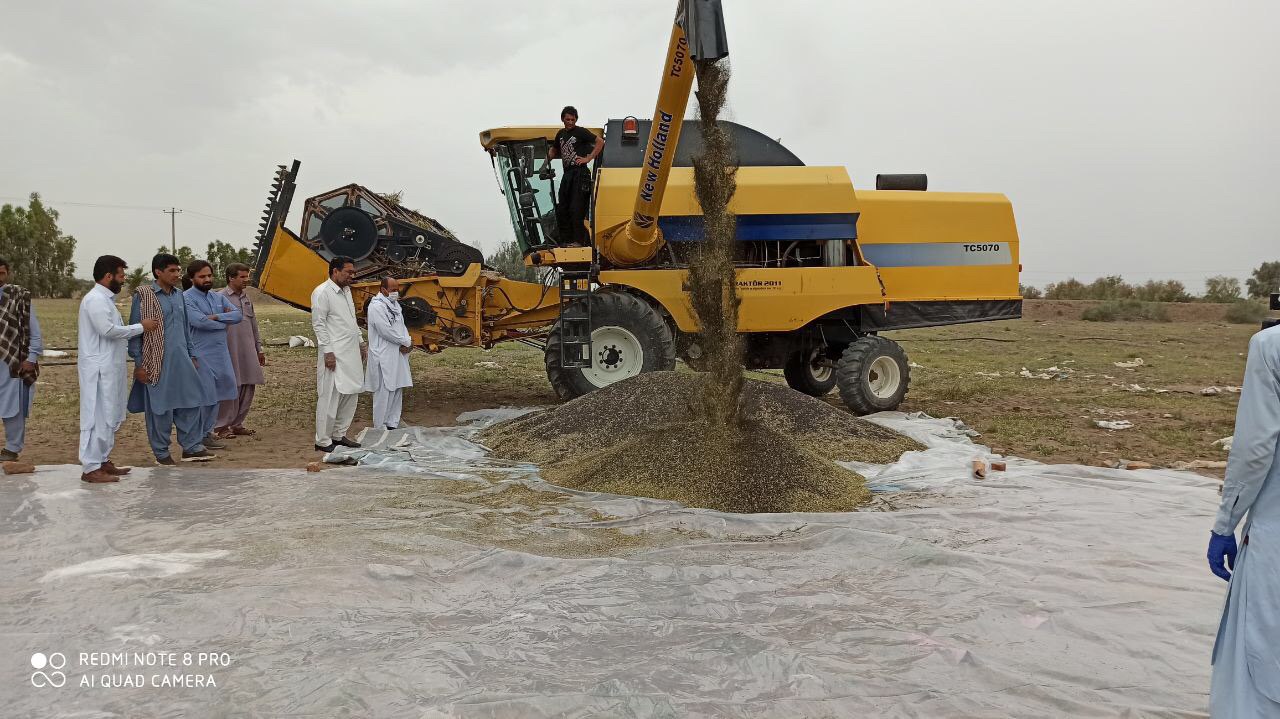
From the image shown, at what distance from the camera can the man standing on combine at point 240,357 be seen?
8.60 metres

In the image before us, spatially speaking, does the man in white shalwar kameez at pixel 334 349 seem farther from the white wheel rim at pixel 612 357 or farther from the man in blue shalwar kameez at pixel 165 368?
the white wheel rim at pixel 612 357

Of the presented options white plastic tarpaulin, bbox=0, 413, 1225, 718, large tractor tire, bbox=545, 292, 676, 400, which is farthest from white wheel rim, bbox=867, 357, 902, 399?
white plastic tarpaulin, bbox=0, 413, 1225, 718

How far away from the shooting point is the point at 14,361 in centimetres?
679

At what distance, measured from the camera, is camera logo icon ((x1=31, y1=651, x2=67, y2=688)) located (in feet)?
9.36

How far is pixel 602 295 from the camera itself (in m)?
9.55

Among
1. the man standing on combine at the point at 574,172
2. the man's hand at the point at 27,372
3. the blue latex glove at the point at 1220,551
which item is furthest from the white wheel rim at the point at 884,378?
the man's hand at the point at 27,372

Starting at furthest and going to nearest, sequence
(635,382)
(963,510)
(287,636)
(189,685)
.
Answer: (635,382) < (963,510) < (287,636) < (189,685)

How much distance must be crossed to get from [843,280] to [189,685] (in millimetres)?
8096

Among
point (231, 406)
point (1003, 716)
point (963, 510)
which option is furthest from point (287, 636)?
point (231, 406)

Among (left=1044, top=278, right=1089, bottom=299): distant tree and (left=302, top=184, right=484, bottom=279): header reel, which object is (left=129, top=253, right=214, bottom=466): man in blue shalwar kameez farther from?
(left=1044, top=278, right=1089, bottom=299): distant tree

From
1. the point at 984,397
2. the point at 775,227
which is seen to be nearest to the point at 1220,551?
the point at 775,227

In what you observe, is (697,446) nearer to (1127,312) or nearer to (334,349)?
(334,349)

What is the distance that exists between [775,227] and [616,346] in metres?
2.15

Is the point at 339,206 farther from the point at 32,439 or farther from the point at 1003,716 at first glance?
the point at 1003,716
